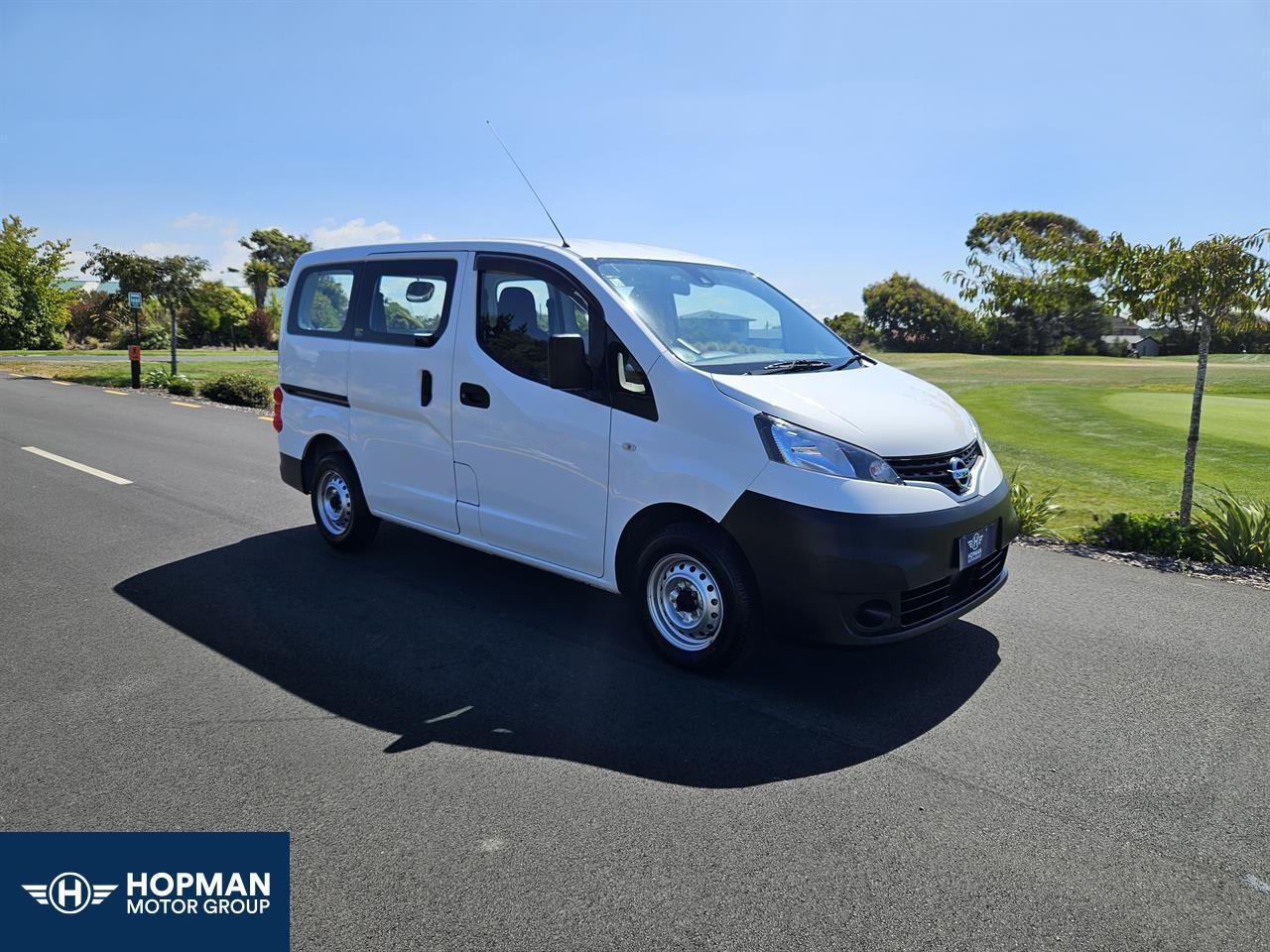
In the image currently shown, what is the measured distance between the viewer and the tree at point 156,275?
2145 cm

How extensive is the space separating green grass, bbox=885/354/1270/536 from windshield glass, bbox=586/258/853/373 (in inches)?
157

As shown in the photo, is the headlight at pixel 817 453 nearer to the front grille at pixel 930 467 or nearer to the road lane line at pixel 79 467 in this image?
the front grille at pixel 930 467

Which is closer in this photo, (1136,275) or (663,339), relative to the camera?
(663,339)

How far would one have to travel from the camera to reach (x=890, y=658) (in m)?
4.34

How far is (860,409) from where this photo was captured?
3852 millimetres

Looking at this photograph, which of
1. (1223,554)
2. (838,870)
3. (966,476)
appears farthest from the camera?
(1223,554)

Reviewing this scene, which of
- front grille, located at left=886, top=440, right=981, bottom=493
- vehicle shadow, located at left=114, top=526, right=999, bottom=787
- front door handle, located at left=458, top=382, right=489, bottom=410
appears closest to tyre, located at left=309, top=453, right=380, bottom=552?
vehicle shadow, located at left=114, top=526, right=999, bottom=787

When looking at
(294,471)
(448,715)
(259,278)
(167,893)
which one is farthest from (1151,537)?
(259,278)

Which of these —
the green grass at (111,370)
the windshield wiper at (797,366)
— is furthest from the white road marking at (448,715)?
the green grass at (111,370)

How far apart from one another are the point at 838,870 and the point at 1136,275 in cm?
654

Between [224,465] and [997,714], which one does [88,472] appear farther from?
[997,714]

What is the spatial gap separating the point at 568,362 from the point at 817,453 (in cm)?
125

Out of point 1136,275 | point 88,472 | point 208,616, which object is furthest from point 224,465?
point 1136,275

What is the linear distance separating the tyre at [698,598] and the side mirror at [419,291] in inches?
85.6
